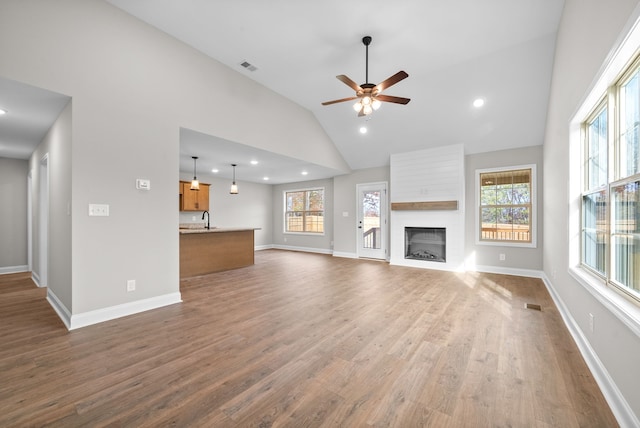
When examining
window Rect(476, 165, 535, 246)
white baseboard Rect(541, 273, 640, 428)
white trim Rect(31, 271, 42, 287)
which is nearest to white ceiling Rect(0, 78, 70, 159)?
white trim Rect(31, 271, 42, 287)

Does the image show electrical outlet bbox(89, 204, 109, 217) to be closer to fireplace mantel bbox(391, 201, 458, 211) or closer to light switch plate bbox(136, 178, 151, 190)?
light switch plate bbox(136, 178, 151, 190)

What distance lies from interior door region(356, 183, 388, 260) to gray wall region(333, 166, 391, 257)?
157 mm

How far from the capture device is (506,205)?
18.2 ft

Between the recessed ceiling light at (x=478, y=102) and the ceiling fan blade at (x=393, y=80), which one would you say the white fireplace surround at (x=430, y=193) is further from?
the ceiling fan blade at (x=393, y=80)

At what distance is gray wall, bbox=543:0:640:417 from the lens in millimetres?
1524

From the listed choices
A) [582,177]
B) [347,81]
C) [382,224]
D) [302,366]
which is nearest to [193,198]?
[382,224]

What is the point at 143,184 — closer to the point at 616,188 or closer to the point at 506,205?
the point at 616,188

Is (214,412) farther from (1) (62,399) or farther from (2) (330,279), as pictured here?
(2) (330,279)

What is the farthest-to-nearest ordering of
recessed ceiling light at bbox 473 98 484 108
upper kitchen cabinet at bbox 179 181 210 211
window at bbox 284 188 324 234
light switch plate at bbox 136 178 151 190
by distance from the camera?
window at bbox 284 188 324 234 → upper kitchen cabinet at bbox 179 181 210 211 → recessed ceiling light at bbox 473 98 484 108 → light switch plate at bbox 136 178 151 190

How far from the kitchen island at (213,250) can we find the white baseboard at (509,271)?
16.7 feet

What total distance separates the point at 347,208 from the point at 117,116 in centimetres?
580

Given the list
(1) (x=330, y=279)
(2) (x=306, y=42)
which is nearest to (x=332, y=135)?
(2) (x=306, y=42)

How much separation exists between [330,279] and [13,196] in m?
6.62

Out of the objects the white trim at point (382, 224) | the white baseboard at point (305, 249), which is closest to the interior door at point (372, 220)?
the white trim at point (382, 224)
